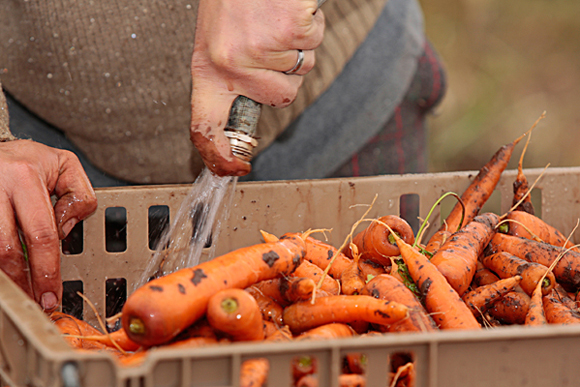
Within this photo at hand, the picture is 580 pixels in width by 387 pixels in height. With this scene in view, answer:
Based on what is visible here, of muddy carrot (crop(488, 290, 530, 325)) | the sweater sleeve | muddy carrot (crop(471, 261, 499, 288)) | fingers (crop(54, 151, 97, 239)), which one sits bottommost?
muddy carrot (crop(488, 290, 530, 325))

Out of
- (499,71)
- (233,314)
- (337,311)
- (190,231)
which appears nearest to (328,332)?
(337,311)

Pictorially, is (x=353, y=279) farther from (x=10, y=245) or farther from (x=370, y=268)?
(x=10, y=245)

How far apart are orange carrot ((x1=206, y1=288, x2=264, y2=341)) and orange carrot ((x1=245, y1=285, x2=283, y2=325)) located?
0.55 ft

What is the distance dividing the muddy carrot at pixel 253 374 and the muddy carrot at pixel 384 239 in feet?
1.34

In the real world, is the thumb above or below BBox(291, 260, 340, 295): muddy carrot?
above

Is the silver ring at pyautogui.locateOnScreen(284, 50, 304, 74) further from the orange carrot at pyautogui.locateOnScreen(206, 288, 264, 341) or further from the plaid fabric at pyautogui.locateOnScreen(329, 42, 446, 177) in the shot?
the plaid fabric at pyautogui.locateOnScreen(329, 42, 446, 177)

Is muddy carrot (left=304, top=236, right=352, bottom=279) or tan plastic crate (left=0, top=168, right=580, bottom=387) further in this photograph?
muddy carrot (left=304, top=236, right=352, bottom=279)

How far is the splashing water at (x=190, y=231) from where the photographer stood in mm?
984

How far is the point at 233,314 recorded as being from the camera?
63cm

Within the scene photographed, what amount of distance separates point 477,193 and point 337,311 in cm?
49

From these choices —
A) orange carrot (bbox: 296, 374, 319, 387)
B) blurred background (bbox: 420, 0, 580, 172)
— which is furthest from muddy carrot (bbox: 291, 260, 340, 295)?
blurred background (bbox: 420, 0, 580, 172)

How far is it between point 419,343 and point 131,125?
1.05m

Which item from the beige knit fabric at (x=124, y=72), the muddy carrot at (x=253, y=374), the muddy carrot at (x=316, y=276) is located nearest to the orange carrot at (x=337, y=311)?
the muddy carrot at (x=316, y=276)

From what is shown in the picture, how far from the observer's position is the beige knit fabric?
1229 mm
